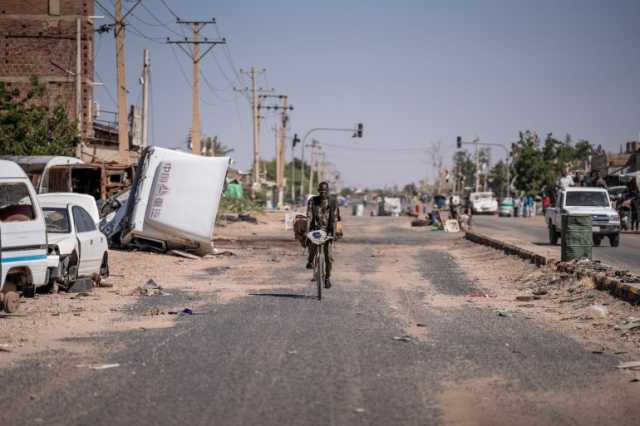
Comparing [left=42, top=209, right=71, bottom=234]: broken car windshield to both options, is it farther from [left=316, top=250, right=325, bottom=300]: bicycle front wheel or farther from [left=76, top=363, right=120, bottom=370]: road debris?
[left=76, top=363, right=120, bottom=370]: road debris

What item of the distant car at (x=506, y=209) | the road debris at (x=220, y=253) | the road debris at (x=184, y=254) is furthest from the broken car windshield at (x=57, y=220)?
the distant car at (x=506, y=209)

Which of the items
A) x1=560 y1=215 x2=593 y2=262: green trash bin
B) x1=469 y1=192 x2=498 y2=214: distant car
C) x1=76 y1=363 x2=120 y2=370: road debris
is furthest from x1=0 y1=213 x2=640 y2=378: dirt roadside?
x1=469 y1=192 x2=498 y2=214: distant car

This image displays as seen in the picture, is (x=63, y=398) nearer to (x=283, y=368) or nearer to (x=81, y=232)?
(x=283, y=368)

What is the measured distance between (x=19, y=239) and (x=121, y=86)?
1034 inches

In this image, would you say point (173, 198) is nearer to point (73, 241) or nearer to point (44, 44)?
point (73, 241)

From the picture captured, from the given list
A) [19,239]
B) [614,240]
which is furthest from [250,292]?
[614,240]

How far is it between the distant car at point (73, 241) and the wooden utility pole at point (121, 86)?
69.4ft

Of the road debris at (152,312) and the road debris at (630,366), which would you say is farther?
the road debris at (152,312)

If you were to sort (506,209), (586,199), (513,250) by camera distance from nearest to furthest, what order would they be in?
(513,250) → (586,199) → (506,209)

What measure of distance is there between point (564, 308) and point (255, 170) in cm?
5939

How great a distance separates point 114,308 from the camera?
14273 mm

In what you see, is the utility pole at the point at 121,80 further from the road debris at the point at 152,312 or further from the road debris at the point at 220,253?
the road debris at the point at 152,312

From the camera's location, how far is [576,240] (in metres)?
21.7

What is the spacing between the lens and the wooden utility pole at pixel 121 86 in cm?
3866
